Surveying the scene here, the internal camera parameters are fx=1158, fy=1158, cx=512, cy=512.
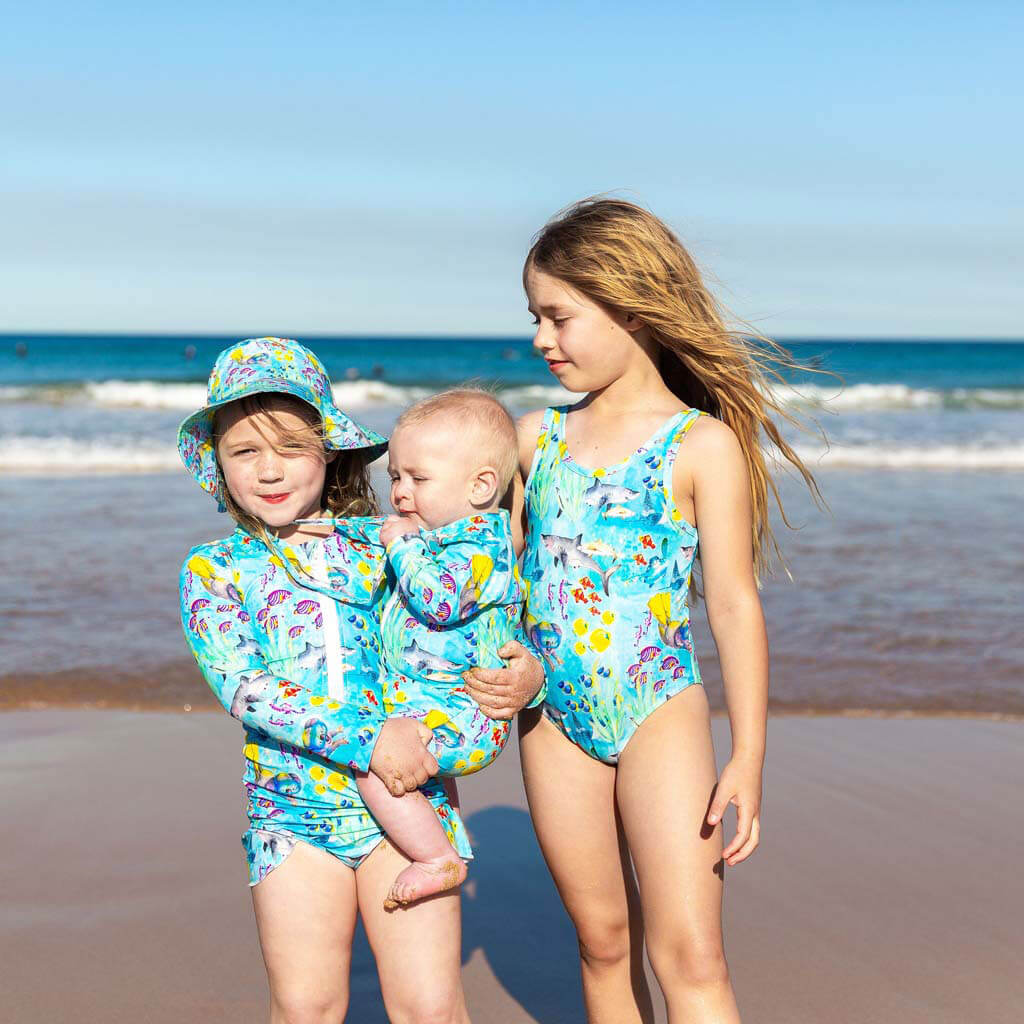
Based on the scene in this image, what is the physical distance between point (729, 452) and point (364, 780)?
1045 millimetres

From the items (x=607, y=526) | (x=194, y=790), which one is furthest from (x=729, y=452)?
(x=194, y=790)

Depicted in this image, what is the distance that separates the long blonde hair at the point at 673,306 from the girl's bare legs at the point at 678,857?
508mm

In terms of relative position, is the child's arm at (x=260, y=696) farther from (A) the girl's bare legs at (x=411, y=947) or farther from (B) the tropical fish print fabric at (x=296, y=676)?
(A) the girl's bare legs at (x=411, y=947)

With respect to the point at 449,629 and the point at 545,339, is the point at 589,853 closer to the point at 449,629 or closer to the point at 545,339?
the point at 449,629

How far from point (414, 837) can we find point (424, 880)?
83mm

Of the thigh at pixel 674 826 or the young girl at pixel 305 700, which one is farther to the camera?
the thigh at pixel 674 826

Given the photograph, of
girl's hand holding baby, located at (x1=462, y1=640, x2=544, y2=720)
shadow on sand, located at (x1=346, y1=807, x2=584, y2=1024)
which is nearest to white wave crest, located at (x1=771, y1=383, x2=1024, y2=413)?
shadow on sand, located at (x1=346, y1=807, x2=584, y2=1024)

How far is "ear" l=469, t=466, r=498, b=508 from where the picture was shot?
249cm

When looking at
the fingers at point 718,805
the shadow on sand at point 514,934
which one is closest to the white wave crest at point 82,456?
the shadow on sand at point 514,934

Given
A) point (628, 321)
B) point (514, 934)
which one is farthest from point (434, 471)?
point (514, 934)

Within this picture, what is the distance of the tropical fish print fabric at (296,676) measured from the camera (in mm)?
2201

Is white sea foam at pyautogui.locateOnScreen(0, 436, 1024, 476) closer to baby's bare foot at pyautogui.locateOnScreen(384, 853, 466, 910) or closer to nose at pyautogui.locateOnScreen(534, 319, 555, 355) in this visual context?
nose at pyautogui.locateOnScreen(534, 319, 555, 355)

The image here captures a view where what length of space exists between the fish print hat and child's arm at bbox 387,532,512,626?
272 mm

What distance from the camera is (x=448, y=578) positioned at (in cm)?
228
